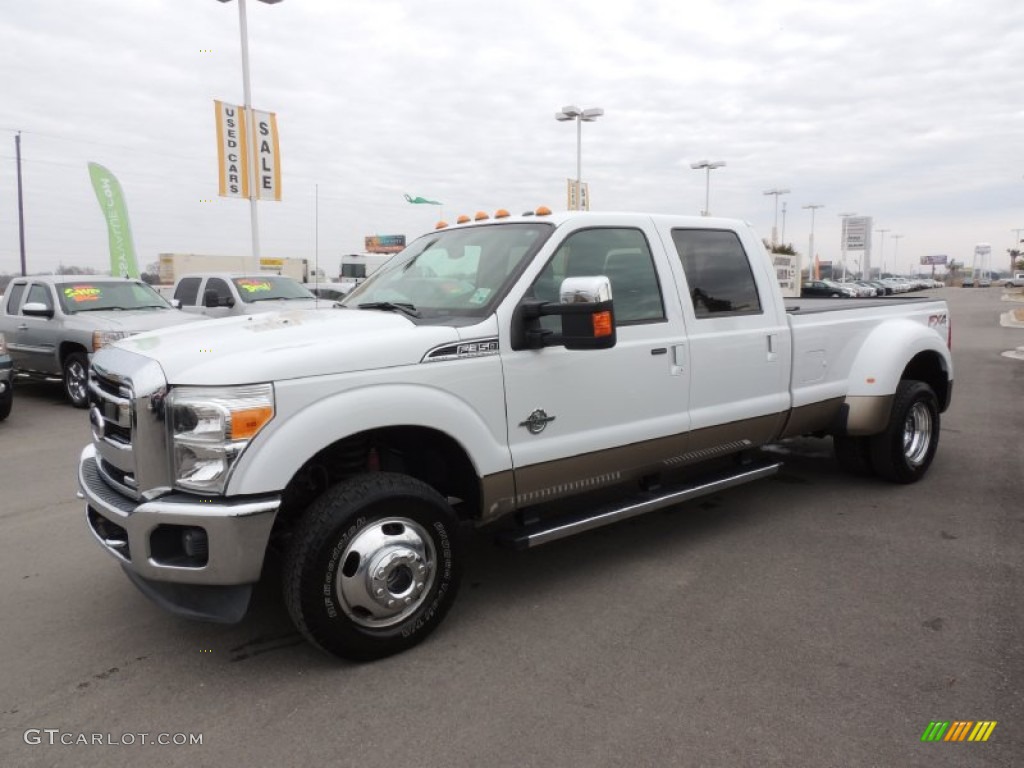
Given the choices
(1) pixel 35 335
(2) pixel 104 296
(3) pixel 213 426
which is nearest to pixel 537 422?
(3) pixel 213 426

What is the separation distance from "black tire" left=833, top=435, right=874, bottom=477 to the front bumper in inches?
177

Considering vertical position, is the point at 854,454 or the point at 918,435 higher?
the point at 918,435

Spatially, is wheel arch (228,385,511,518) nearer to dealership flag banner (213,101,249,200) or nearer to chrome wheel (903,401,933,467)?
chrome wheel (903,401,933,467)

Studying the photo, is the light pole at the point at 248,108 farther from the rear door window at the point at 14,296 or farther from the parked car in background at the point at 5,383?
the parked car in background at the point at 5,383

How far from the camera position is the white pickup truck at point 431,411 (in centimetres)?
287

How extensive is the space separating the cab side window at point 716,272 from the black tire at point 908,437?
1.61 metres

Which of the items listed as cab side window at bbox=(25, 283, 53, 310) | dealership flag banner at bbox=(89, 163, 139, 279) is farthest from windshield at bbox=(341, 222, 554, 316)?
dealership flag banner at bbox=(89, 163, 139, 279)

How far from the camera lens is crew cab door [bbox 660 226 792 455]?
4.36m

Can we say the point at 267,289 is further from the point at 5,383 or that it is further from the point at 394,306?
the point at 394,306

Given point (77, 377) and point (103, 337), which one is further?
point (77, 377)

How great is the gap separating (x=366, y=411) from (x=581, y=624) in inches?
57.8

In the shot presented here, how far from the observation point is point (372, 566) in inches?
121

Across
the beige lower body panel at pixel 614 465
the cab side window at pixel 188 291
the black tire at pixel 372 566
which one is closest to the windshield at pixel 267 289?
the cab side window at pixel 188 291

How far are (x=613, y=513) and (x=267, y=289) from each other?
10354 millimetres
